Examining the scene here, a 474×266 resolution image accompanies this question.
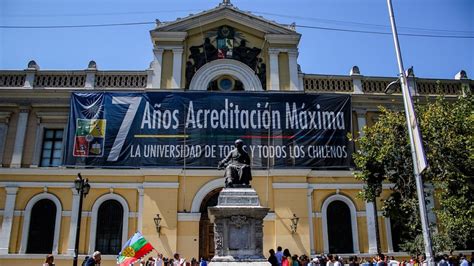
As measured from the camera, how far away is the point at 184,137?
21578mm

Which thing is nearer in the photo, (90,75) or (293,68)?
(90,75)

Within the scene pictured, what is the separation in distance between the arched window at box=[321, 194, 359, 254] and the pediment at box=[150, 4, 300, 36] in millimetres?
9369

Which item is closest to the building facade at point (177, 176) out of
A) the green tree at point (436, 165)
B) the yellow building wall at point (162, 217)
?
the yellow building wall at point (162, 217)

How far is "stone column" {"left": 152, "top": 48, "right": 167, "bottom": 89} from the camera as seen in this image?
22688 millimetres

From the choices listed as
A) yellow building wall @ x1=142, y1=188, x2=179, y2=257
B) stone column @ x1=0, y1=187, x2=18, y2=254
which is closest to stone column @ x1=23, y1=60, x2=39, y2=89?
stone column @ x1=0, y1=187, x2=18, y2=254

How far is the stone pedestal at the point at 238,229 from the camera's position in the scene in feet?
36.5

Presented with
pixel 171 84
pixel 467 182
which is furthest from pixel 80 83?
pixel 467 182

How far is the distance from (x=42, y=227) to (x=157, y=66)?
9.90 meters

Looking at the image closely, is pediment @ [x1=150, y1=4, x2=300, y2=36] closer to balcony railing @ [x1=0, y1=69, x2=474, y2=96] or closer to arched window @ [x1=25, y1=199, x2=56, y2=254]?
balcony railing @ [x1=0, y1=69, x2=474, y2=96]

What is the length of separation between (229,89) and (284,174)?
562cm

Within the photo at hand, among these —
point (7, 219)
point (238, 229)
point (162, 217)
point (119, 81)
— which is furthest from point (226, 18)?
point (238, 229)

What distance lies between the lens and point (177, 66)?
75.3 feet

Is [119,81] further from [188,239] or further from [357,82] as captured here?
[357,82]

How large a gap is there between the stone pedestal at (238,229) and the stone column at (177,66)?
40.0 ft
